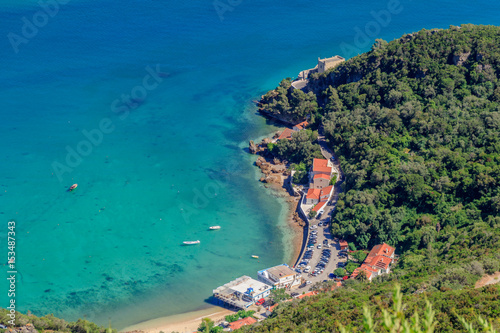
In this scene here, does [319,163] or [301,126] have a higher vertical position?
[301,126]

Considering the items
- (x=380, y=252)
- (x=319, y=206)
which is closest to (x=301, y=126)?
(x=319, y=206)

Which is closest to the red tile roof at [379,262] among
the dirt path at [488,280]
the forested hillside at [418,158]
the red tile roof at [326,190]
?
the forested hillside at [418,158]

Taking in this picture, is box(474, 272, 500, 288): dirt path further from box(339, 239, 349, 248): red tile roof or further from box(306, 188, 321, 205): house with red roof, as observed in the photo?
box(306, 188, 321, 205): house with red roof

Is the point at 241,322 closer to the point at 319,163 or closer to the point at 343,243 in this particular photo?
the point at 343,243

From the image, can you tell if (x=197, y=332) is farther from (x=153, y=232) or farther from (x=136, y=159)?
(x=136, y=159)

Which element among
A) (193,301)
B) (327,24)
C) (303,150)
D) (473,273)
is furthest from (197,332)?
(327,24)

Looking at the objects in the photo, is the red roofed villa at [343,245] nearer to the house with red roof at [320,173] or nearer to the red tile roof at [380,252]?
the red tile roof at [380,252]

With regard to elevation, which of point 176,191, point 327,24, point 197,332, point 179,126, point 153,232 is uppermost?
point 327,24
